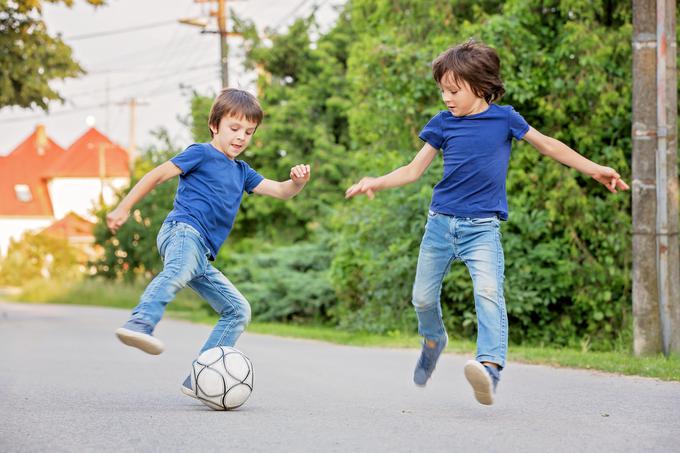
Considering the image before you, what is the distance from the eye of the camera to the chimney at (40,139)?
79.2 metres

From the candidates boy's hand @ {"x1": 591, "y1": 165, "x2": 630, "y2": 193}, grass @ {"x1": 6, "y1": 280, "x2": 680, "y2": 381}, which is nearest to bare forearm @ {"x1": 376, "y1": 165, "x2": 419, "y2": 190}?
boy's hand @ {"x1": 591, "y1": 165, "x2": 630, "y2": 193}

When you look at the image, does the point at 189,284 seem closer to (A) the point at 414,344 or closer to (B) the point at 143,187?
(B) the point at 143,187

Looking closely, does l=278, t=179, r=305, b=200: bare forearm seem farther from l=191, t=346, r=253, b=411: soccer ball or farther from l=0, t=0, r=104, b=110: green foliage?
l=0, t=0, r=104, b=110: green foliage

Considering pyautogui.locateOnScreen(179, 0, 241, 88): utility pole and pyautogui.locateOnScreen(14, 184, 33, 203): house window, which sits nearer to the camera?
pyautogui.locateOnScreen(179, 0, 241, 88): utility pole

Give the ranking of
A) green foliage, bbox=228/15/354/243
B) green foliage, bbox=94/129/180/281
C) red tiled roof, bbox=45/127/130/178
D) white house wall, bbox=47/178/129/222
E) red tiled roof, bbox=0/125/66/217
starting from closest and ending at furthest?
green foliage, bbox=228/15/354/243 → green foliage, bbox=94/129/180/281 → red tiled roof, bbox=45/127/130/178 → white house wall, bbox=47/178/129/222 → red tiled roof, bbox=0/125/66/217

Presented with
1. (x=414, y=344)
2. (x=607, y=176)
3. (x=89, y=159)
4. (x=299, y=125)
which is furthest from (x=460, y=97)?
(x=89, y=159)

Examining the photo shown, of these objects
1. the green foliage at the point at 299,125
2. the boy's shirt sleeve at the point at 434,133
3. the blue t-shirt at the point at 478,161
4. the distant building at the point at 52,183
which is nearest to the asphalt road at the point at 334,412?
the blue t-shirt at the point at 478,161

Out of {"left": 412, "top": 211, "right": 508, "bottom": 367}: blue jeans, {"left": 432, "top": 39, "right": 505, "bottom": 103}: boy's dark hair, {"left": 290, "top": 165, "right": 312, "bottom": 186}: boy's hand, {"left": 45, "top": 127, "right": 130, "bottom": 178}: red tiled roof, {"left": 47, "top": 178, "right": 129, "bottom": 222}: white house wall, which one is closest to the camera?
{"left": 412, "top": 211, "right": 508, "bottom": 367}: blue jeans

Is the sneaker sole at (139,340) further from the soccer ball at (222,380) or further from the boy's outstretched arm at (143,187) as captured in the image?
the boy's outstretched arm at (143,187)

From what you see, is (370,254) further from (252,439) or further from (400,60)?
(252,439)

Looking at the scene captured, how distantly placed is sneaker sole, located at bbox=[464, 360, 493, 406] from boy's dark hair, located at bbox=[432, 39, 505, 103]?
1.51 metres

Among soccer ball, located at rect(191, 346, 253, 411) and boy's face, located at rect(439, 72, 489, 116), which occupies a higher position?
boy's face, located at rect(439, 72, 489, 116)

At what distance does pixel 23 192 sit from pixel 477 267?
243 feet

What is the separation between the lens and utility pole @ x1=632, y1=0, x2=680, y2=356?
32.9 feet
